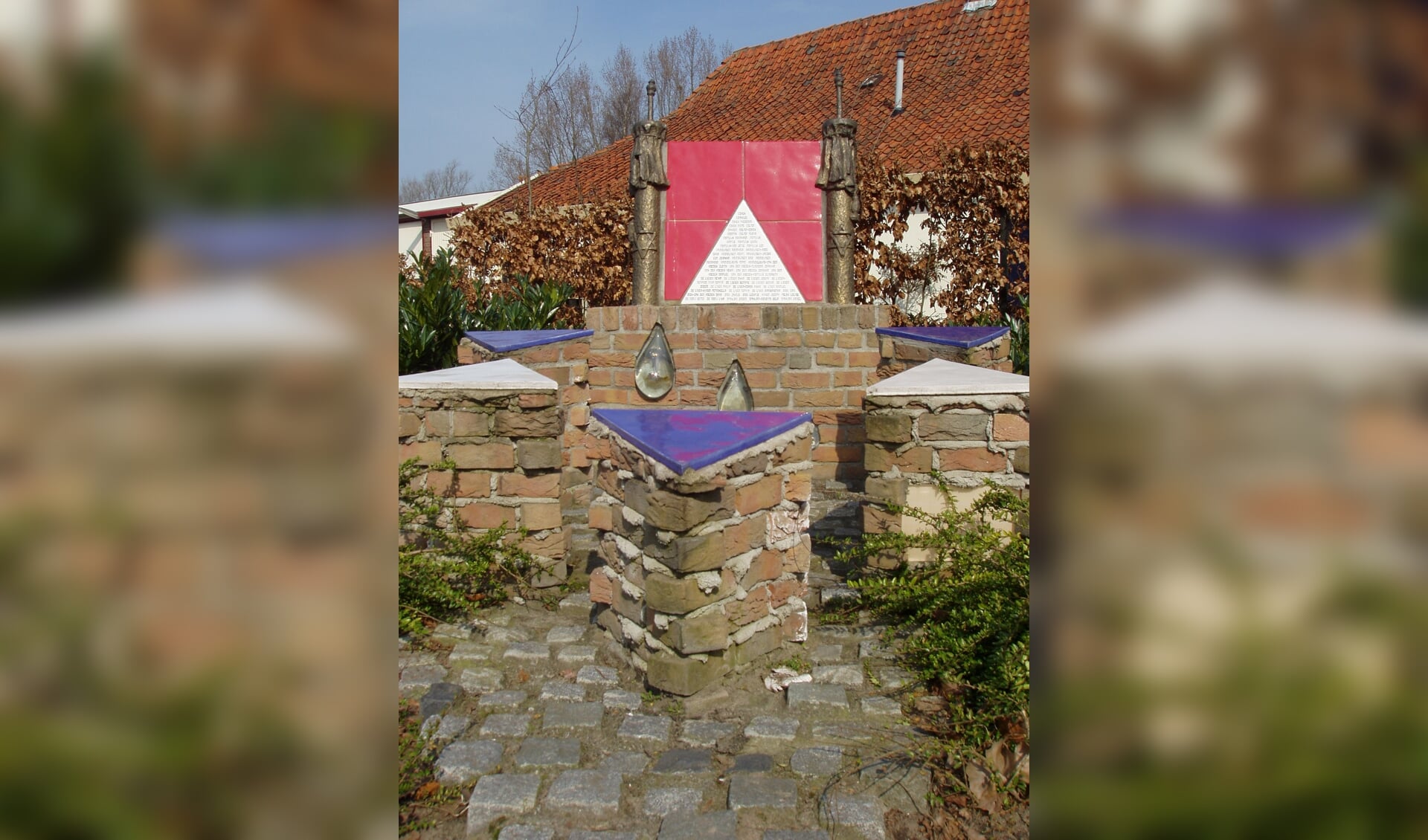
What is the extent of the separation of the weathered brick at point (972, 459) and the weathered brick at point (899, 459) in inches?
2.2

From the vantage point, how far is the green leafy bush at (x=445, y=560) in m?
3.77

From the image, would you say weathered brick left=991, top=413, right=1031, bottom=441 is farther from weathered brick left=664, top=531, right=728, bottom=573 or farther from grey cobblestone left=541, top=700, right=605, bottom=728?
grey cobblestone left=541, top=700, right=605, bottom=728

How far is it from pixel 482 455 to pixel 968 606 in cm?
220

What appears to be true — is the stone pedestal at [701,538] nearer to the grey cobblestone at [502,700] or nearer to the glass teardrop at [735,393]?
the grey cobblestone at [502,700]

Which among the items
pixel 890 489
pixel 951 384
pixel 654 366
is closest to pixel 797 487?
pixel 890 489

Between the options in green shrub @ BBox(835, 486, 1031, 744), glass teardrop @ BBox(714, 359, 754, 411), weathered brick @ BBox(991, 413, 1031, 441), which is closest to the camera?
green shrub @ BBox(835, 486, 1031, 744)

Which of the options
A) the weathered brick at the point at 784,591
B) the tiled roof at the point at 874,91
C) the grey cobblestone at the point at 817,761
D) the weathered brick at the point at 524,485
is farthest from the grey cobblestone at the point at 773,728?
the tiled roof at the point at 874,91

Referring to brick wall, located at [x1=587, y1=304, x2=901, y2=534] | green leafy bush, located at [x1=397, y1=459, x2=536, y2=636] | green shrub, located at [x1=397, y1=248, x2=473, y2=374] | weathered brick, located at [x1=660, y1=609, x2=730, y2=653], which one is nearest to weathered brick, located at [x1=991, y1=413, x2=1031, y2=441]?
weathered brick, located at [x1=660, y1=609, x2=730, y2=653]

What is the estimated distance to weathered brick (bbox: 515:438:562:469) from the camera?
4.18 meters

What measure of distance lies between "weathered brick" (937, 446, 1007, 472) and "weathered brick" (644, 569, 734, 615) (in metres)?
1.46

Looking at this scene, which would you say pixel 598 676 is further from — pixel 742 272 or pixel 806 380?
pixel 742 272
